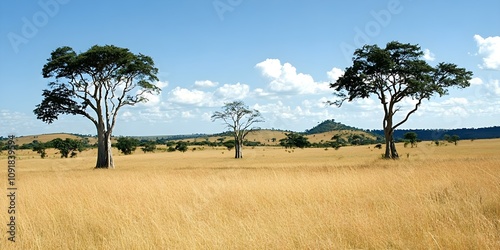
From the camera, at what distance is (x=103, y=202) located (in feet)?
30.1

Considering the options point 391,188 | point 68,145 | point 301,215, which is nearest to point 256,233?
point 301,215

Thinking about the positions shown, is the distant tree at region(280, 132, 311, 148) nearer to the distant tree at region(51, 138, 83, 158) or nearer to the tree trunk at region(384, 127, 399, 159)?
the distant tree at region(51, 138, 83, 158)

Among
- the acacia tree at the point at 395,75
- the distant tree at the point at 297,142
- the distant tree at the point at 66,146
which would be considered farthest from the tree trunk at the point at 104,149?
the distant tree at the point at 297,142

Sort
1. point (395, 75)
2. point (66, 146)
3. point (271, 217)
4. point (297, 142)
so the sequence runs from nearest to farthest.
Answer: point (271, 217), point (395, 75), point (66, 146), point (297, 142)

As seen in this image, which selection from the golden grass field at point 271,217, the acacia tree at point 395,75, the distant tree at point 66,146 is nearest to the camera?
→ the golden grass field at point 271,217

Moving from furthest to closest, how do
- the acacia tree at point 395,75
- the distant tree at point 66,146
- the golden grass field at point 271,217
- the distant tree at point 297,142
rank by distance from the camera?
the distant tree at point 297,142 → the distant tree at point 66,146 → the acacia tree at point 395,75 → the golden grass field at point 271,217

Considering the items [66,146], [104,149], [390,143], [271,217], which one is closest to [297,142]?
[66,146]

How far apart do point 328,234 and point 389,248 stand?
0.97m

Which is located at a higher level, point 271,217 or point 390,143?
point 390,143

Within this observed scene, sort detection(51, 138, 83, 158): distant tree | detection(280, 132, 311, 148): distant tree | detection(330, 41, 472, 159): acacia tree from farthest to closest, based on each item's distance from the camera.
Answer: detection(280, 132, 311, 148): distant tree < detection(51, 138, 83, 158): distant tree < detection(330, 41, 472, 159): acacia tree

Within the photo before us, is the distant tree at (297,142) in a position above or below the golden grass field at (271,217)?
above

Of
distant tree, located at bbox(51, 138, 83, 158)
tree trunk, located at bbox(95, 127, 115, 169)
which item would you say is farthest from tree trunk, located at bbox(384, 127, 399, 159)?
distant tree, located at bbox(51, 138, 83, 158)

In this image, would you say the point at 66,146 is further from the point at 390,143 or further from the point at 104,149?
the point at 390,143

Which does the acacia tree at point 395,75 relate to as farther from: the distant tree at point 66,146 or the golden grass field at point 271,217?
the distant tree at point 66,146
